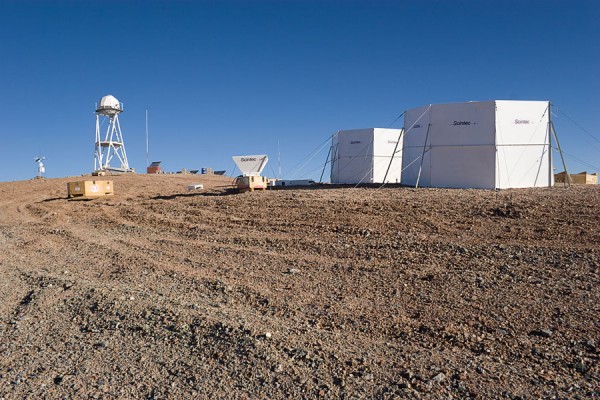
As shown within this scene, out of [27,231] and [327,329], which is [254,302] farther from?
[27,231]

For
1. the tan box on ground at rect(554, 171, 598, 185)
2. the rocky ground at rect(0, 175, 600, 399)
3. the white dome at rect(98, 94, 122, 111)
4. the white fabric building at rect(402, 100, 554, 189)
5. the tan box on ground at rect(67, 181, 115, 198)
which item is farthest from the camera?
the white dome at rect(98, 94, 122, 111)

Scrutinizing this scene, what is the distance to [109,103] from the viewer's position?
1554 inches

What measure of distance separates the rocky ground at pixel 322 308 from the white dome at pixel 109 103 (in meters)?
28.8

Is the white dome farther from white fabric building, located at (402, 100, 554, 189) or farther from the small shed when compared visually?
white fabric building, located at (402, 100, 554, 189)

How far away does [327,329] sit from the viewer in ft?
18.8

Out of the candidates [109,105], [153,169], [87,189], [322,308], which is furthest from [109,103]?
[322,308]

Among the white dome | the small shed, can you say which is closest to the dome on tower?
the white dome

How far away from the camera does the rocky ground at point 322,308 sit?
4.61 metres

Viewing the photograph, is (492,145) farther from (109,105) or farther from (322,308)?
(109,105)

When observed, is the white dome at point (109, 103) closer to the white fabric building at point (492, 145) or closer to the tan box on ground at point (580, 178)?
the white fabric building at point (492, 145)

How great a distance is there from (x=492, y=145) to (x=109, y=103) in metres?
31.1

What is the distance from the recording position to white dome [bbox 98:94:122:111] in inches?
1551

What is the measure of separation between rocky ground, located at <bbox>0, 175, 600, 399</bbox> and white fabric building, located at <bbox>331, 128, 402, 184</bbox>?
15.5 meters

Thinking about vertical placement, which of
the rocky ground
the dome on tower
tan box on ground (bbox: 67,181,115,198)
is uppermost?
the dome on tower
